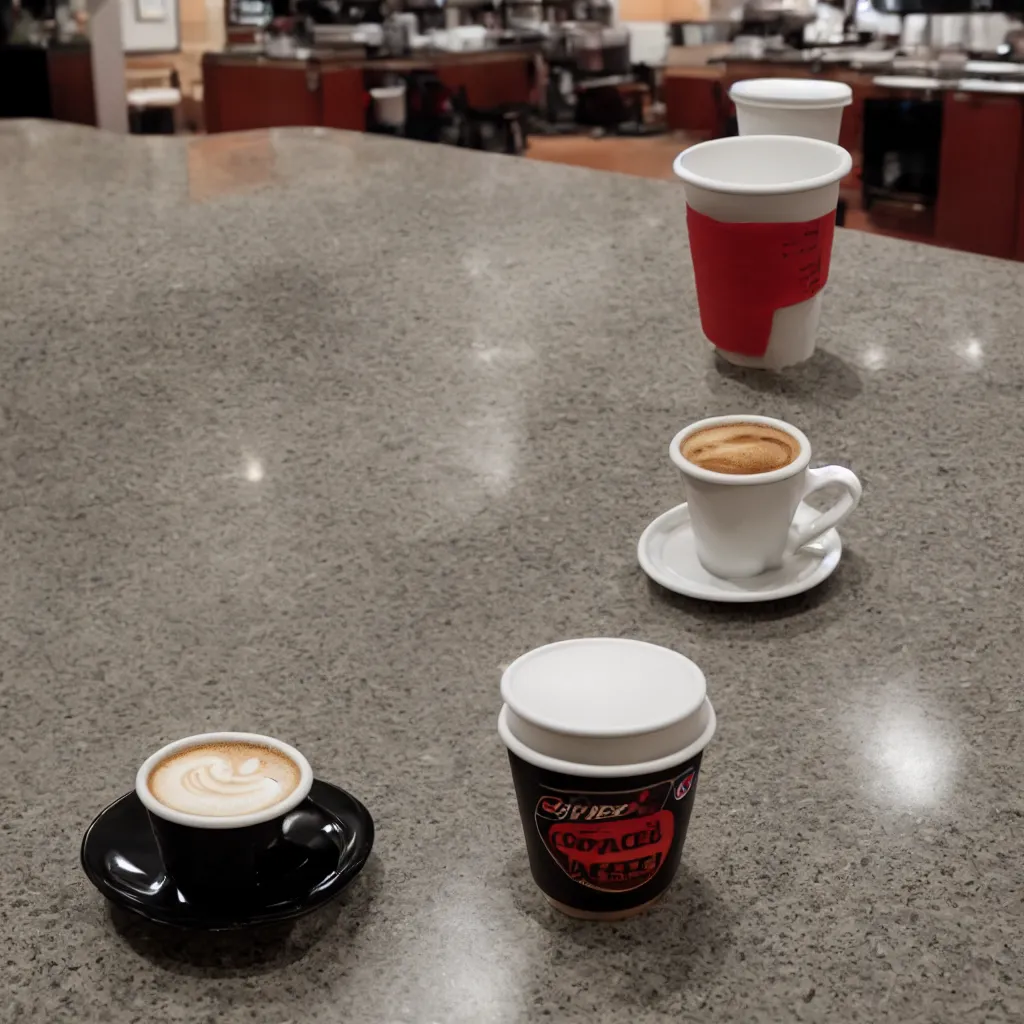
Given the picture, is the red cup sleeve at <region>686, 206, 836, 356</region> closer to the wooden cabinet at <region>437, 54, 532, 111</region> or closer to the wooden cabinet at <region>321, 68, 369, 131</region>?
the wooden cabinet at <region>321, 68, 369, 131</region>

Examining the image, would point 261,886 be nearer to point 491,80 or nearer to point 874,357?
point 874,357

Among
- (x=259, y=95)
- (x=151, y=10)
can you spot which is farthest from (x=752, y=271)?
(x=151, y=10)

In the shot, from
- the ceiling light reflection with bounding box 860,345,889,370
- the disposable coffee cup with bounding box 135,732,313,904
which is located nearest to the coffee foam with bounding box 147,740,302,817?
the disposable coffee cup with bounding box 135,732,313,904

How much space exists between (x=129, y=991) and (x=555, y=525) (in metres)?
0.59

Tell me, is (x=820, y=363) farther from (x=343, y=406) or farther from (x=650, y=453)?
(x=343, y=406)

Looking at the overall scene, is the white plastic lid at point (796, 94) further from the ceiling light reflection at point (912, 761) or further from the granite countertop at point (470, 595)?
the ceiling light reflection at point (912, 761)

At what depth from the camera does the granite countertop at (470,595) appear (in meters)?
0.71

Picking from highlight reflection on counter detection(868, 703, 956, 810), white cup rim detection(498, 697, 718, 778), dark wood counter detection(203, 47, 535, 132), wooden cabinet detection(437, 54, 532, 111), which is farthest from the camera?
wooden cabinet detection(437, 54, 532, 111)

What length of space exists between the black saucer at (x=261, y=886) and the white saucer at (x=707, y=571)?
37cm

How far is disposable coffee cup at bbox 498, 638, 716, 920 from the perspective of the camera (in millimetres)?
646

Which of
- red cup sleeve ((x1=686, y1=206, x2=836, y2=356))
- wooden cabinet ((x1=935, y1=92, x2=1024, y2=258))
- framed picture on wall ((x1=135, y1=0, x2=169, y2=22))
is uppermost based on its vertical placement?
framed picture on wall ((x1=135, y1=0, x2=169, y2=22))

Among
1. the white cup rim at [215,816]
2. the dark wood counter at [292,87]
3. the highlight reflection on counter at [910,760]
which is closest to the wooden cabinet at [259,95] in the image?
the dark wood counter at [292,87]

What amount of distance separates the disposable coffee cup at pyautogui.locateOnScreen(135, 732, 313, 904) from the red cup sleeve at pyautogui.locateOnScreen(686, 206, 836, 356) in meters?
0.77

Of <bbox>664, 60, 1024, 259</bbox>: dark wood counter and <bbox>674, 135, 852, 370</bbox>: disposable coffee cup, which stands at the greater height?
<bbox>674, 135, 852, 370</bbox>: disposable coffee cup
